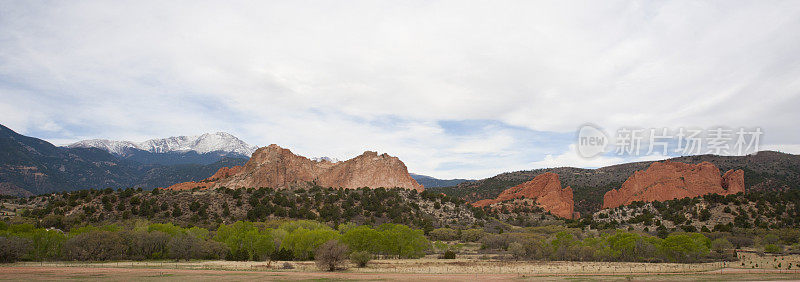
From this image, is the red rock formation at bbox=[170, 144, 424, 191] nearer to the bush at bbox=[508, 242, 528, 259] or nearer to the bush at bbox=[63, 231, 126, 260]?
the bush at bbox=[63, 231, 126, 260]

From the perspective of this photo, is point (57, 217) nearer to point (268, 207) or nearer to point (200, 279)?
point (268, 207)

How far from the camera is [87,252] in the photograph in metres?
44.7

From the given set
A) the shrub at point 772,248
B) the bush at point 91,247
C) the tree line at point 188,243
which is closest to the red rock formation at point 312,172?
the tree line at point 188,243

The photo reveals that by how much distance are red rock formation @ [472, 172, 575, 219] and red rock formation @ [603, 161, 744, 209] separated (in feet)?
32.5

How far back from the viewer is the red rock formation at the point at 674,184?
103 m

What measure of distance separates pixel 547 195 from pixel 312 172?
Answer: 65472 mm

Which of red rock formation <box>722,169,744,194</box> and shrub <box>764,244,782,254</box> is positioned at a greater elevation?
red rock formation <box>722,169,744,194</box>

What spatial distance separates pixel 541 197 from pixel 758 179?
167ft

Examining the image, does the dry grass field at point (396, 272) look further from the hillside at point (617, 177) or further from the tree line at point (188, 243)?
the hillside at point (617, 177)

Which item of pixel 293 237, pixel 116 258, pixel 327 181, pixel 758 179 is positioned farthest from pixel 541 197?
pixel 116 258

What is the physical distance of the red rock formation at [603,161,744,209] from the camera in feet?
337

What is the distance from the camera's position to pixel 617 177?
452 feet

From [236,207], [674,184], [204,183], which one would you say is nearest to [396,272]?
[236,207]

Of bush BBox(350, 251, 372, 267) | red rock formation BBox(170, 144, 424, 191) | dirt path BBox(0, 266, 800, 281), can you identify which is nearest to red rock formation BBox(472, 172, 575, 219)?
red rock formation BBox(170, 144, 424, 191)
